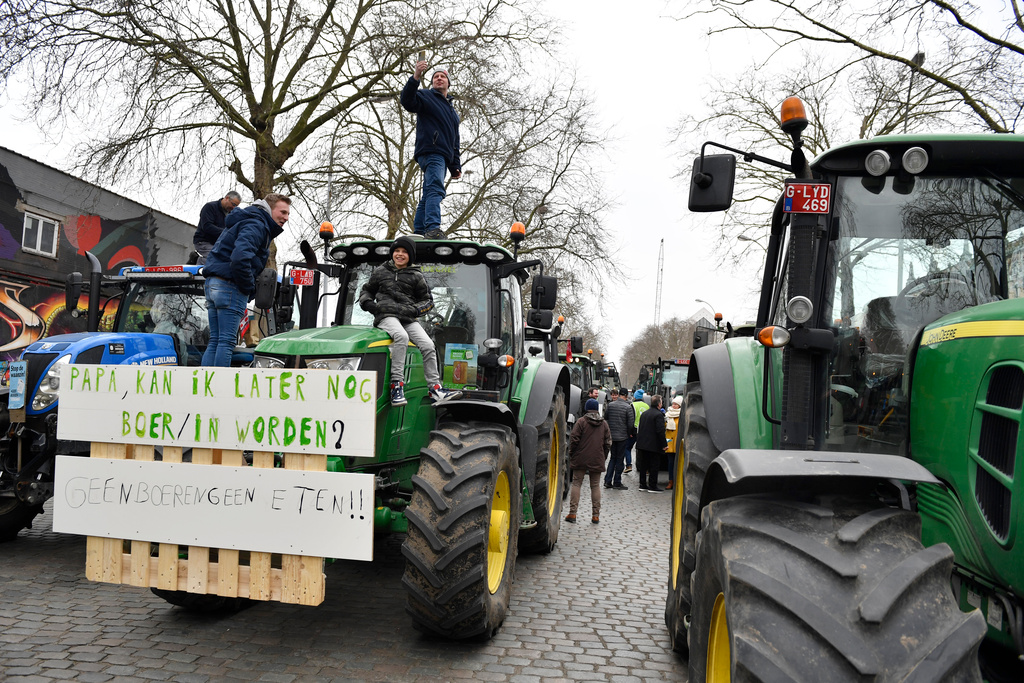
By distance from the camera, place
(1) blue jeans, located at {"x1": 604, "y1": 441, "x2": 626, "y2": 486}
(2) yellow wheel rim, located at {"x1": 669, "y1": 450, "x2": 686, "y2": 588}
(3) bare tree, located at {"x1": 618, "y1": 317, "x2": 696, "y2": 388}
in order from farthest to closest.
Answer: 1. (3) bare tree, located at {"x1": 618, "y1": 317, "x2": 696, "y2": 388}
2. (1) blue jeans, located at {"x1": 604, "y1": 441, "x2": 626, "y2": 486}
3. (2) yellow wheel rim, located at {"x1": 669, "y1": 450, "x2": 686, "y2": 588}

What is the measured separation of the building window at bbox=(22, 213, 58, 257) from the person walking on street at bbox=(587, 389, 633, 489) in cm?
1396

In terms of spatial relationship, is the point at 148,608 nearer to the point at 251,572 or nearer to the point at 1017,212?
the point at 251,572

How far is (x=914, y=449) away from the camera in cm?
273

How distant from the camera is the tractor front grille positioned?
2.14m

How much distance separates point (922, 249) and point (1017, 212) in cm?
37

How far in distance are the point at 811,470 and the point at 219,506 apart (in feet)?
9.23

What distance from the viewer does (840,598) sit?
1.99m

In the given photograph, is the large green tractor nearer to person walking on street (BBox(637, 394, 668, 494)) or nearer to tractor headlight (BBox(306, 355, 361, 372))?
tractor headlight (BBox(306, 355, 361, 372))

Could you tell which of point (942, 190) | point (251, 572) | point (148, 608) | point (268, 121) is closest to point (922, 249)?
point (942, 190)

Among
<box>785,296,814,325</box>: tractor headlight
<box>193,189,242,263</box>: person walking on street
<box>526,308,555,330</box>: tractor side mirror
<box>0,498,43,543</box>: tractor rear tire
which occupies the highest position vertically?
<box>193,189,242,263</box>: person walking on street

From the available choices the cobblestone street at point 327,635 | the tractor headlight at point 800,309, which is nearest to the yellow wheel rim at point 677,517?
the cobblestone street at point 327,635

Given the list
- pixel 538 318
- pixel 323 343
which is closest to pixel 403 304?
pixel 323 343

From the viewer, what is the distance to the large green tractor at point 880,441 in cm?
198

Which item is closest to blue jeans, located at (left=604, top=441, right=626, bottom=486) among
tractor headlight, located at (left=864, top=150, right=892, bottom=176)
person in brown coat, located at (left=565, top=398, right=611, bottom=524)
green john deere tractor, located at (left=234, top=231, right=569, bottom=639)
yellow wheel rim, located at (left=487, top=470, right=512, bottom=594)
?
person in brown coat, located at (left=565, top=398, right=611, bottom=524)
